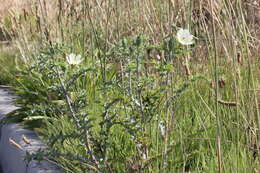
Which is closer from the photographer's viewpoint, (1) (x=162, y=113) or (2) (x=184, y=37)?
(2) (x=184, y=37)

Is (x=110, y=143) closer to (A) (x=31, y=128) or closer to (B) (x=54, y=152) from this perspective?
(B) (x=54, y=152)

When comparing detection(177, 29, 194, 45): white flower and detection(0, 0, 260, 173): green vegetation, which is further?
detection(0, 0, 260, 173): green vegetation

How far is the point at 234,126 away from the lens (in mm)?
2398

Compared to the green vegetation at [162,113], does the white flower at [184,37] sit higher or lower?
higher

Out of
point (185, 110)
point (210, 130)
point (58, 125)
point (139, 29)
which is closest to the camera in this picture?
point (210, 130)

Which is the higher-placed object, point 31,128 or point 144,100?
point 144,100

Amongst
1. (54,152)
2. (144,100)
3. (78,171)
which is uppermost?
(144,100)

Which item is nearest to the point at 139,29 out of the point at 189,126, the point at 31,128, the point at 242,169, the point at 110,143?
the point at 31,128

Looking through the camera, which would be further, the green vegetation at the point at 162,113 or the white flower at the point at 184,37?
the green vegetation at the point at 162,113

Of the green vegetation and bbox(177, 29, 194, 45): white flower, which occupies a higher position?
bbox(177, 29, 194, 45): white flower

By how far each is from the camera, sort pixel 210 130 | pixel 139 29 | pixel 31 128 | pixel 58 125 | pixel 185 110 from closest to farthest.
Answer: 1. pixel 210 130
2. pixel 185 110
3. pixel 58 125
4. pixel 31 128
5. pixel 139 29

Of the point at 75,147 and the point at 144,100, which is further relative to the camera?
the point at 75,147

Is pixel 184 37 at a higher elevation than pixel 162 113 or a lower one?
higher

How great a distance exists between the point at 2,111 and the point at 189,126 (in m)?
2.10
